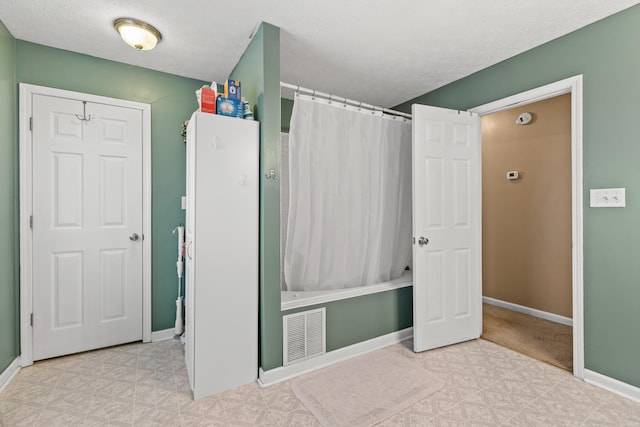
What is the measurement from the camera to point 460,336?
8.74 feet

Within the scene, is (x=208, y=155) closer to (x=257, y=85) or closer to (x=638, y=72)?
(x=257, y=85)

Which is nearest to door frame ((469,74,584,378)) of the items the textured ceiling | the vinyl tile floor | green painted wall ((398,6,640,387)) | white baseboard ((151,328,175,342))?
green painted wall ((398,6,640,387))

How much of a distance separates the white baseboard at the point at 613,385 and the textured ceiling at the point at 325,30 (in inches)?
92.5

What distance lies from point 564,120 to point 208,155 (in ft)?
11.4

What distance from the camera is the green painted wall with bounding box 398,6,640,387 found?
1875 millimetres

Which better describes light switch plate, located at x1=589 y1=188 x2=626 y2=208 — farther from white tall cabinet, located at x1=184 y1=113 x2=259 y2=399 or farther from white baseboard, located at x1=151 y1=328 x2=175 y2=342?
white baseboard, located at x1=151 y1=328 x2=175 y2=342

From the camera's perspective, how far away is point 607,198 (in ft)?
6.43

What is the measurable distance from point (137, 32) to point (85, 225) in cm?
153

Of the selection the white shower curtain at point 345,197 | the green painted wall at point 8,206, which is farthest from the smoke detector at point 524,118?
the green painted wall at point 8,206

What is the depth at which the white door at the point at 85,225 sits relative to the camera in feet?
7.57

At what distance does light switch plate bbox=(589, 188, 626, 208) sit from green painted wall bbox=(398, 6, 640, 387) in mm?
29

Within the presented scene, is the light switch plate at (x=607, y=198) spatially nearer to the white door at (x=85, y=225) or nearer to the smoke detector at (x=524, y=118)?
the smoke detector at (x=524, y=118)

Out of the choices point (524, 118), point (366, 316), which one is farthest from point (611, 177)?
point (366, 316)

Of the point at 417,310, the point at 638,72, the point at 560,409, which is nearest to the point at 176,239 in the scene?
the point at 417,310
